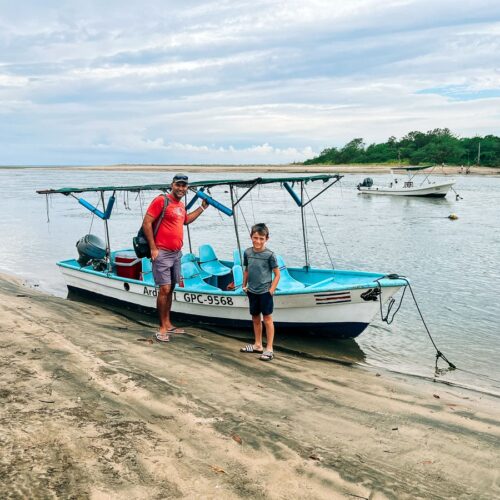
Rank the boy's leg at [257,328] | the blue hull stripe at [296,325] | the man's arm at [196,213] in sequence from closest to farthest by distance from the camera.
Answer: the boy's leg at [257,328], the man's arm at [196,213], the blue hull stripe at [296,325]

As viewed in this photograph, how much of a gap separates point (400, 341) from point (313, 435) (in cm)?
549

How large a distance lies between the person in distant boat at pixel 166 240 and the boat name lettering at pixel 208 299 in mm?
1497

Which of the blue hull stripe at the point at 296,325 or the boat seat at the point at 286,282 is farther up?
the boat seat at the point at 286,282

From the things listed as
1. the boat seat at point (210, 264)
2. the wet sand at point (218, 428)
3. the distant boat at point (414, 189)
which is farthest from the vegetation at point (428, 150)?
the wet sand at point (218, 428)

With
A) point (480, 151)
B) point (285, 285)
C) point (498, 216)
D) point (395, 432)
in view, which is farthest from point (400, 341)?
point (480, 151)

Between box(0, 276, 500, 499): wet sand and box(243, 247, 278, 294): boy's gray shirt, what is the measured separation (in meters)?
1.08

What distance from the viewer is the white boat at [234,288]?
8.56 metres

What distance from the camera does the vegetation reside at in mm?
86556

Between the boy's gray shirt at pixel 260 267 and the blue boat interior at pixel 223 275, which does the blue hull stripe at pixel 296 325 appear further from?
the boy's gray shirt at pixel 260 267

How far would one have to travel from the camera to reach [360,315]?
8617 mm

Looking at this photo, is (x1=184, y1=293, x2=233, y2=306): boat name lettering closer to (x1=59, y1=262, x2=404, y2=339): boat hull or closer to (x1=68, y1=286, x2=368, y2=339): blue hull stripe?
(x1=59, y1=262, x2=404, y2=339): boat hull

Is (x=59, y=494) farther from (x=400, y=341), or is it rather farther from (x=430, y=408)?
(x=400, y=341)

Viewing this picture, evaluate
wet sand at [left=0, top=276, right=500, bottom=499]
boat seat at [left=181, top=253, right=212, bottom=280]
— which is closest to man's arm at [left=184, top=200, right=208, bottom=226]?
wet sand at [left=0, top=276, right=500, bottom=499]

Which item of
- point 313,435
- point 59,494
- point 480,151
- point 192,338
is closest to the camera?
point 59,494
